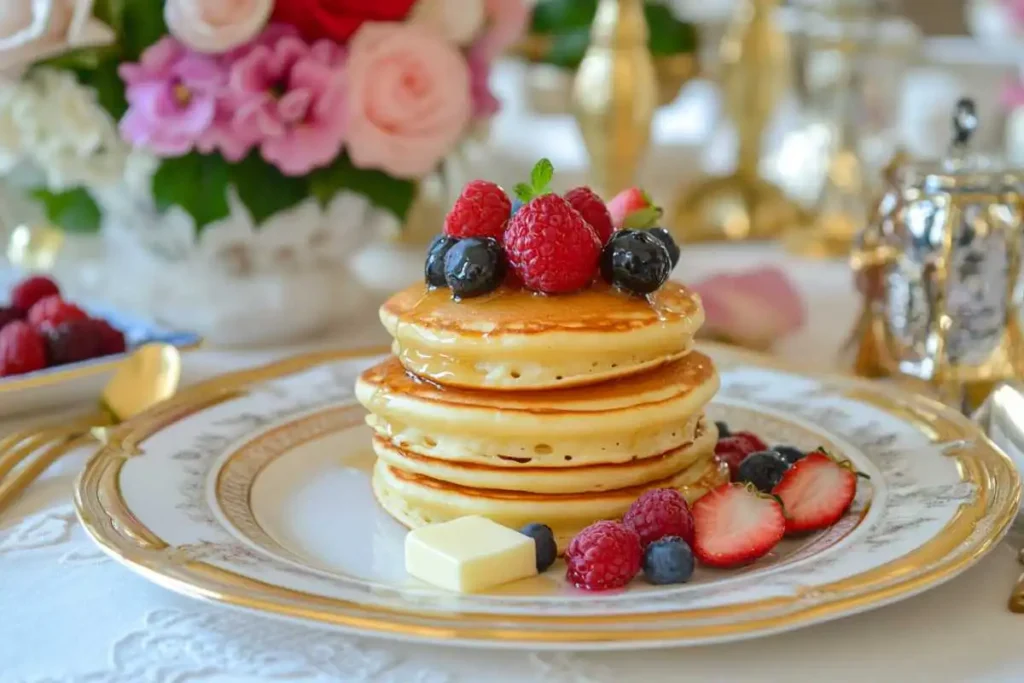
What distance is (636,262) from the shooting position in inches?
46.4

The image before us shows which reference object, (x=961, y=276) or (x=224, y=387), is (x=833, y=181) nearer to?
(x=961, y=276)

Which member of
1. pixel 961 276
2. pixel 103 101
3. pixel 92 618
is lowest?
pixel 92 618

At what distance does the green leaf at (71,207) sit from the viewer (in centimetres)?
188

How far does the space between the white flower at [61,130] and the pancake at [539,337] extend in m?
0.71

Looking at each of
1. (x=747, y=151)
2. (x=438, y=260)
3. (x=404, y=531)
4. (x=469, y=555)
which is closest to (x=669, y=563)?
(x=469, y=555)

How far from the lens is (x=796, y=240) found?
2.52 m

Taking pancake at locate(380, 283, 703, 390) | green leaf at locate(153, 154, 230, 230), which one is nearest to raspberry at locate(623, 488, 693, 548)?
pancake at locate(380, 283, 703, 390)

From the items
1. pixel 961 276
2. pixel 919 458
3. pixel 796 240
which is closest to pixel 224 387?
pixel 919 458

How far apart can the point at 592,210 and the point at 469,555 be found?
16.7 inches

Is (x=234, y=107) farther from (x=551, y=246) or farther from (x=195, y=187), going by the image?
(x=551, y=246)

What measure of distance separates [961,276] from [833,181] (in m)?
1.21

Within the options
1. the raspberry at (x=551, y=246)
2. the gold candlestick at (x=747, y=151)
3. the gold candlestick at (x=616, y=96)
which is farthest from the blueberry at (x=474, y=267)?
the gold candlestick at (x=747, y=151)

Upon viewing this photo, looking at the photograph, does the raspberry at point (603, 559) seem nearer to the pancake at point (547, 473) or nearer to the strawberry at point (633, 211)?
the pancake at point (547, 473)

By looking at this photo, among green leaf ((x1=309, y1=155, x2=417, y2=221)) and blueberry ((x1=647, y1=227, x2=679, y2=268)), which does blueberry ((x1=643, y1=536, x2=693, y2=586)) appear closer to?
blueberry ((x1=647, y1=227, x2=679, y2=268))
